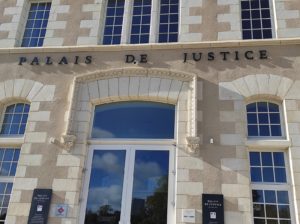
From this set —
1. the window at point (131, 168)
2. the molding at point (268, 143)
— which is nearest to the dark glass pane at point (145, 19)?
the window at point (131, 168)

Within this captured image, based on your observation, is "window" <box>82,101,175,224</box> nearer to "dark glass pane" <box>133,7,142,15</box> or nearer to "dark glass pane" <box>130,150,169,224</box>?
"dark glass pane" <box>130,150,169,224</box>

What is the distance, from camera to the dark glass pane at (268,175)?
7.36m

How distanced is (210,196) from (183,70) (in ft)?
10.0

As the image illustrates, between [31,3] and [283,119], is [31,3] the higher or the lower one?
the higher one

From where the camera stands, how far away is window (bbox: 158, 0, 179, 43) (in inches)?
360

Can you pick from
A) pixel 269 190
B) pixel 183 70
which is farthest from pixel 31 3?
pixel 269 190

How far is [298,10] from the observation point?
8820mm

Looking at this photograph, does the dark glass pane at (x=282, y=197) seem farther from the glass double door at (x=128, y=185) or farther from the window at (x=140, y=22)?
the window at (x=140, y=22)

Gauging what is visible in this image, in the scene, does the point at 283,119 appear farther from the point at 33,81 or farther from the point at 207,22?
the point at 33,81

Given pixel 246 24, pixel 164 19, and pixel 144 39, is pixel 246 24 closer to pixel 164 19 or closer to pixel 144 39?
pixel 164 19

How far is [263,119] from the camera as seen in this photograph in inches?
311

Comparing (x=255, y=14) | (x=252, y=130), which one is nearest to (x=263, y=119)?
(x=252, y=130)

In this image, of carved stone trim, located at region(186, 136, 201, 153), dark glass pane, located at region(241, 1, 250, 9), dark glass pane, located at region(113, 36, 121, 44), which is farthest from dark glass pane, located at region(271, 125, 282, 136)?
dark glass pane, located at region(113, 36, 121, 44)

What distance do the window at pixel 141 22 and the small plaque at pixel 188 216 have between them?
14.2ft
